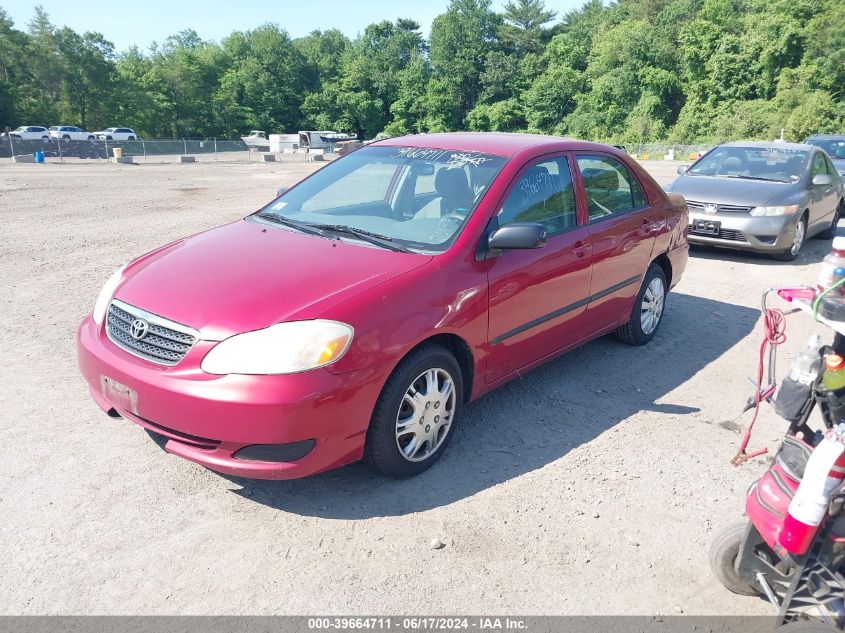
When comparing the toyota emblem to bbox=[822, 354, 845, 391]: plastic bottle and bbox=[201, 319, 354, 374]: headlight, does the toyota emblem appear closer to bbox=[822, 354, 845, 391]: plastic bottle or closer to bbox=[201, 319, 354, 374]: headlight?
bbox=[201, 319, 354, 374]: headlight

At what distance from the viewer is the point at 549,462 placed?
3.82m

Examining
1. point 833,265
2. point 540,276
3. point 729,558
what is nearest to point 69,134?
point 540,276

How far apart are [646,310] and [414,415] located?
10.0 ft

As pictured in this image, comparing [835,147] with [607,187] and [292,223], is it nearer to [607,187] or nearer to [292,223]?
[607,187]

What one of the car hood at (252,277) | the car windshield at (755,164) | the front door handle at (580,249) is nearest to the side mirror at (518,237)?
the car hood at (252,277)

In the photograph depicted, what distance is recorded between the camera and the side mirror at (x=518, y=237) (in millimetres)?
3674

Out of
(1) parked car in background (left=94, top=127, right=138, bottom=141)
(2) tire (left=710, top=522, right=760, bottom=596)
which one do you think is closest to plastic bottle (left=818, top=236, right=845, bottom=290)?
(2) tire (left=710, top=522, right=760, bottom=596)

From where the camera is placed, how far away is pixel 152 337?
3.26 metres

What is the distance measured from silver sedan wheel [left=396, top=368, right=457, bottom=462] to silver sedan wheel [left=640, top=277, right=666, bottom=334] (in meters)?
2.65

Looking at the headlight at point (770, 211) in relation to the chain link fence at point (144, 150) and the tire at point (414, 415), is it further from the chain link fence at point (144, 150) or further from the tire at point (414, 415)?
the chain link fence at point (144, 150)

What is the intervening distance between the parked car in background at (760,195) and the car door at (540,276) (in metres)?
5.31

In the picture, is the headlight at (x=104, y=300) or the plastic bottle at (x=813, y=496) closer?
the plastic bottle at (x=813, y=496)

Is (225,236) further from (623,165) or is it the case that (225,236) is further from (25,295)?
(25,295)

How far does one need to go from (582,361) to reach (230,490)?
3095mm
